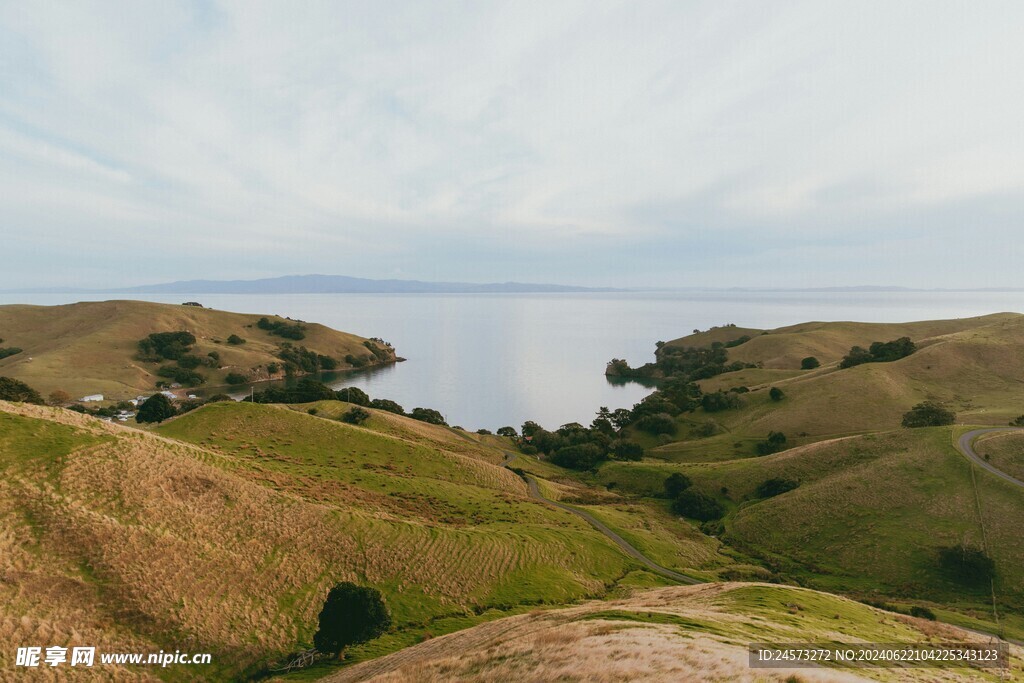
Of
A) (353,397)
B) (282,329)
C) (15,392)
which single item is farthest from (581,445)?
(282,329)

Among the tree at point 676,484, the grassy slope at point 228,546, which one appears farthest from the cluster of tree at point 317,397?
the tree at point 676,484

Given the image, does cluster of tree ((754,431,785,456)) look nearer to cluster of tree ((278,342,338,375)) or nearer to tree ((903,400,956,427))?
tree ((903,400,956,427))

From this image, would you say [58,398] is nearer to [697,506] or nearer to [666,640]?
[697,506]

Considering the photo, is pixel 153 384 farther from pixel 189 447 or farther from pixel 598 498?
pixel 598 498

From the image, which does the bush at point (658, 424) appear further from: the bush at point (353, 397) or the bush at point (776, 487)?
the bush at point (353, 397)

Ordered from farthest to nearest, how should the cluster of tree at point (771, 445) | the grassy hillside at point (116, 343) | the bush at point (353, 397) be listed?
the grassy hillside at point (116, 343), the bush at point (353, 397), the cluster of tree at point (771, 445)
